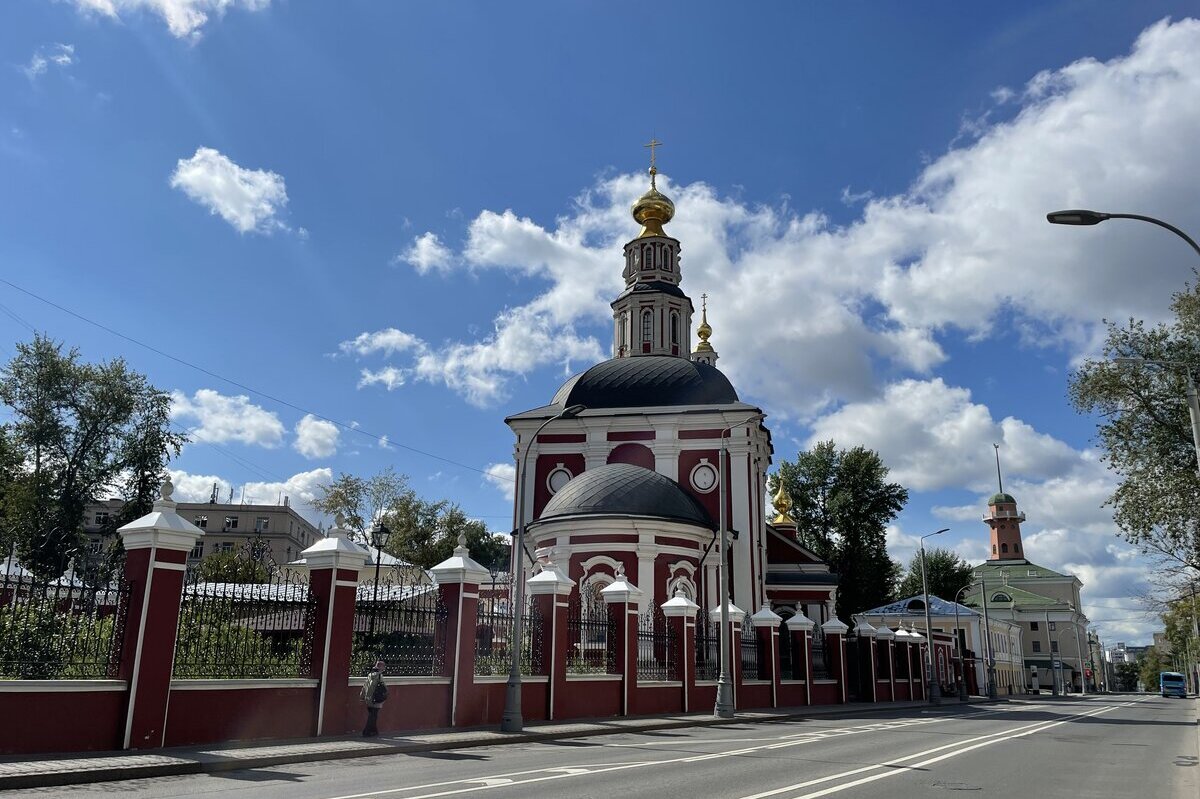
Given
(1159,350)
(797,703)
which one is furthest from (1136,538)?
(797,703)

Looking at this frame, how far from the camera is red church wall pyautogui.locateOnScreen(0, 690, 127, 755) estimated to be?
11305 mm

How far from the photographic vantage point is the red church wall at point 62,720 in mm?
11305

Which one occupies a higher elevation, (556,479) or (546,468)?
(546,468)

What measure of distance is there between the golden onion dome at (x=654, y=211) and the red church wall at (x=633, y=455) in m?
14.9

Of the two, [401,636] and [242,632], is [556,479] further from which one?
[242,632]

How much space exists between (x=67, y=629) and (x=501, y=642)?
921 centimetres

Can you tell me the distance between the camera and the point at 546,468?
4097 cm

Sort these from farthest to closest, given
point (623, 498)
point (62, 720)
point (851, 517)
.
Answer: point (851, 517) → point (623, 498) → point (62, 720)

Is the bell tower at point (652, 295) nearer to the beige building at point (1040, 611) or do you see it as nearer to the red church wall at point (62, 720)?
the red church wall at point (62, 720)

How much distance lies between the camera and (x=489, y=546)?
268ft

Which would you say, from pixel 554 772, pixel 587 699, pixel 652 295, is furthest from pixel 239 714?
pixel 652 295

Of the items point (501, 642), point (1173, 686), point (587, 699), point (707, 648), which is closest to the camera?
point (501, 642)

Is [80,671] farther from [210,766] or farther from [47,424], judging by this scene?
[47,424]

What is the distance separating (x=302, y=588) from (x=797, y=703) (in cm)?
2028
